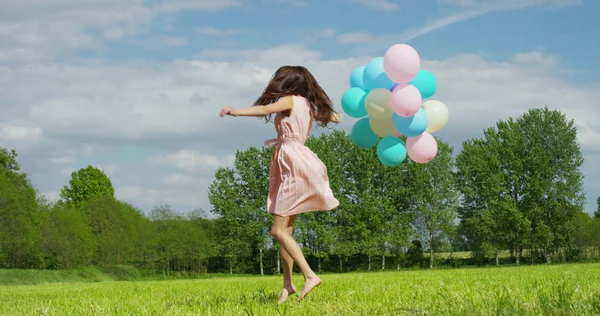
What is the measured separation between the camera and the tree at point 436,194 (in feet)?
152

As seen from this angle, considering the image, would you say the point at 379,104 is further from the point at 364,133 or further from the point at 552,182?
the point at 552,182

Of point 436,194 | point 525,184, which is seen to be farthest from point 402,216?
point 525,184

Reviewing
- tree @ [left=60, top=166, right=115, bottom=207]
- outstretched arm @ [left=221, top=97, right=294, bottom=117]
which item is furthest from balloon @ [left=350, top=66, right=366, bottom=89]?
tree @ [left=60, top=166, right=115, bottom=207]

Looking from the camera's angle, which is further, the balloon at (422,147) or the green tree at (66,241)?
the green tree at (66,241)

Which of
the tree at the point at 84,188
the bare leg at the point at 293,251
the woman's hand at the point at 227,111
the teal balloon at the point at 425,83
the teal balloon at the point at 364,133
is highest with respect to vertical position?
the tree at the point at 84,188

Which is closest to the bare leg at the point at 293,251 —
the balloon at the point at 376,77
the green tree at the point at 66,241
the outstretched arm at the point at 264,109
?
the outstretched arm at the point at 264,109

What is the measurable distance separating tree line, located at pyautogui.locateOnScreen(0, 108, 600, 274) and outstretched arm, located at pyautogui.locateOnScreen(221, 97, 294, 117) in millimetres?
39179

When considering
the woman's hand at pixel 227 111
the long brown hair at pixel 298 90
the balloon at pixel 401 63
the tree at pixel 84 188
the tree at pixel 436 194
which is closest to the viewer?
the woman's hand at pixel 227 111

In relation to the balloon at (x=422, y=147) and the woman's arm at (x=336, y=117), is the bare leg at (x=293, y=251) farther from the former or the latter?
the balloon at (x=422, y=147)

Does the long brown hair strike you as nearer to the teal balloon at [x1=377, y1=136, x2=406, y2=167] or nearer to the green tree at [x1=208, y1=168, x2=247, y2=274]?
the teal balloon at [x1=377, y1=136, x2=406, y2=167]

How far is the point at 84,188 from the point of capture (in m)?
58.2

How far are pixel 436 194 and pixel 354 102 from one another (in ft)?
131

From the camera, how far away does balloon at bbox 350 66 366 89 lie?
8.29 m

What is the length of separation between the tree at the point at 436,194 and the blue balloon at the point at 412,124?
39.2 metres
